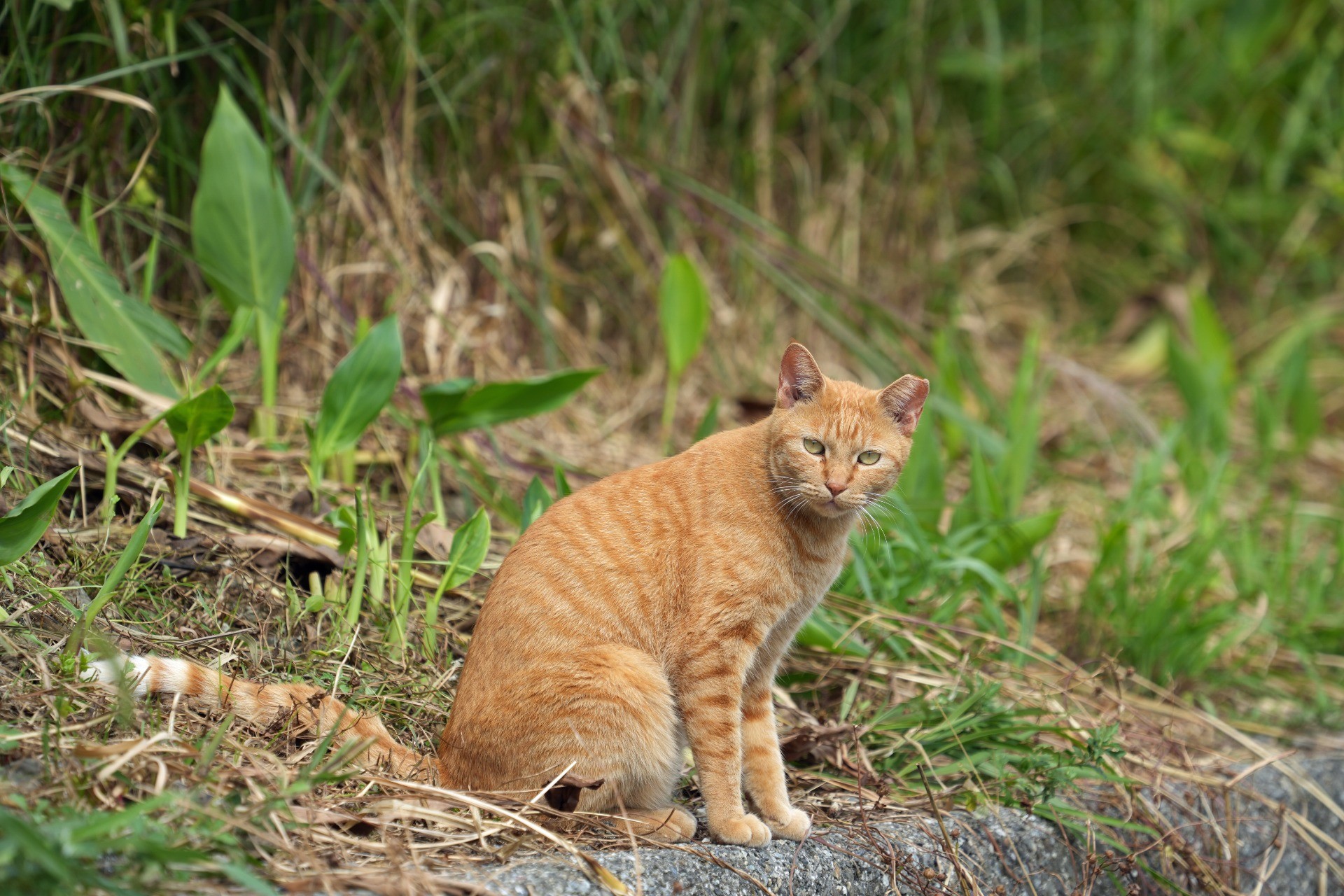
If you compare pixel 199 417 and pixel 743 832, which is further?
pixel 199 417

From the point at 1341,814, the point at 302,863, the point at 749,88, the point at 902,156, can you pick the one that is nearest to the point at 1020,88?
the point at 902,156

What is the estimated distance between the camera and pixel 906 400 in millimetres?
2262

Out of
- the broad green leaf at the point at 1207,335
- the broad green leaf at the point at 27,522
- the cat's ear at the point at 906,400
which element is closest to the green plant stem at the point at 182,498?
the broad green leaf at the point at 27,522

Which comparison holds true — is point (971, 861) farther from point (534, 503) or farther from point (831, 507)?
point (534, 503)

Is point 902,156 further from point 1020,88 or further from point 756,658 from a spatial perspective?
point 756,658

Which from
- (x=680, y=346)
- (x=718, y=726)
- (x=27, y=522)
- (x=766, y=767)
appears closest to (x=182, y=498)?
(x=27, y=522)

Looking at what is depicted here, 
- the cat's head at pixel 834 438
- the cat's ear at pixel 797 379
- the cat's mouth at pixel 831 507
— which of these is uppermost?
the cat's ear at pixel 797 379

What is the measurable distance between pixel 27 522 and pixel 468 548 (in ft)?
2.87

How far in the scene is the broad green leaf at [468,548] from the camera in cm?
238

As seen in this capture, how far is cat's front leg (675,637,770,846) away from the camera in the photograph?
6.54 feet

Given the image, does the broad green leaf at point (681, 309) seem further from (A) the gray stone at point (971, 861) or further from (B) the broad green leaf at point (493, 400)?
(A) the gray stone at point (971, 861)

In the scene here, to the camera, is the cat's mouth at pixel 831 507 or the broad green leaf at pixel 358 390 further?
the broad green leaf at pixel 358 390

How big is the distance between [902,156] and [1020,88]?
0.94 meters

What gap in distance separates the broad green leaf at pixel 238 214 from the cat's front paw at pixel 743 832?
5.69 feet
